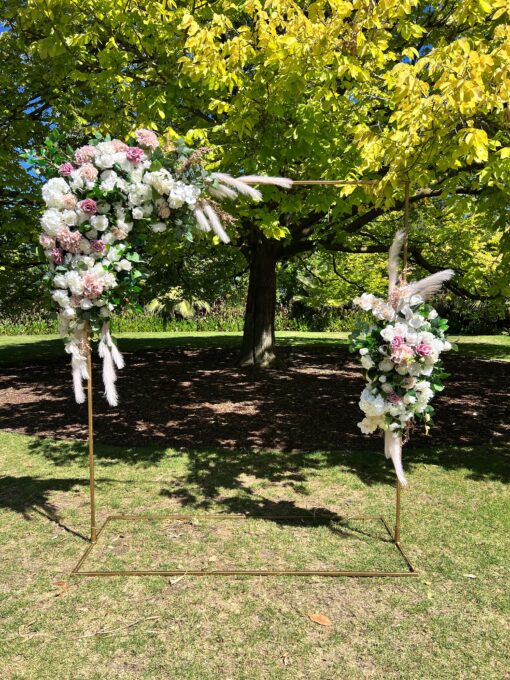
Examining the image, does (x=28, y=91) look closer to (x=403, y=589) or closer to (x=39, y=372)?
(x=39, y=372)

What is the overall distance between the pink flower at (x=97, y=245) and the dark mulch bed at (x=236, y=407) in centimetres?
362

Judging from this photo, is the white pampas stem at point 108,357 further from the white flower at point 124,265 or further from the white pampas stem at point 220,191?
the white pampas stem at point 220,191

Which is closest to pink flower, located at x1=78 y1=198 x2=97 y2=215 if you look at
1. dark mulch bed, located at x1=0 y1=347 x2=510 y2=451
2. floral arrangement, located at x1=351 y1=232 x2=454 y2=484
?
floral arrangement, located at x1=351 y1=232 x2=454 y2=484

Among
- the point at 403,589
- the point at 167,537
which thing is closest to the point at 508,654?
the point at 403,589

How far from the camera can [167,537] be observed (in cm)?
456

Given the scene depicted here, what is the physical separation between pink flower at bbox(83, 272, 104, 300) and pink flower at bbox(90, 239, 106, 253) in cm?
20

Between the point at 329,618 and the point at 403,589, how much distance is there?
2.16ft

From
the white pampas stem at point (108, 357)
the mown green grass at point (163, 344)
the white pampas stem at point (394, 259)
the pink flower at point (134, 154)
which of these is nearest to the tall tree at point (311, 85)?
the white pampas stem at point (394, 259)

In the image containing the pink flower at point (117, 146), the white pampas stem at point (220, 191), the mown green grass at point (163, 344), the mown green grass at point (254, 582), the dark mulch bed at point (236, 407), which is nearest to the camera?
the mown green grass at point (254, 582)

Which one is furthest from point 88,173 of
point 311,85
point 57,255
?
point 311,85

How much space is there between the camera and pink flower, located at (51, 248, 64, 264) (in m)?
3.99

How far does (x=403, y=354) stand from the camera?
3838 mm

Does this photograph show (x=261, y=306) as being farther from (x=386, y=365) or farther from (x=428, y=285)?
(x=386, y=365)

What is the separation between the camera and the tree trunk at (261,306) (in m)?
11.4
